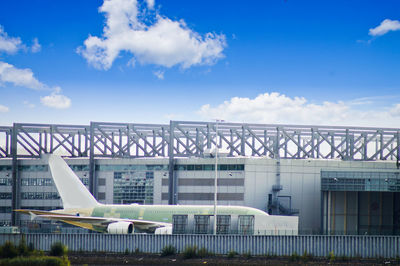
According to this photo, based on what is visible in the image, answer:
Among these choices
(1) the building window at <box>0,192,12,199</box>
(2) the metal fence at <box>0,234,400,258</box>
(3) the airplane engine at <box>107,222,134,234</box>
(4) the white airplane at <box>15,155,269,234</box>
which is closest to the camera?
(2) the metal fence at <box>0,234,400,258</box>

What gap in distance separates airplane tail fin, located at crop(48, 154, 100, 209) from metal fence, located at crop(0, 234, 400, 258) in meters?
26.4

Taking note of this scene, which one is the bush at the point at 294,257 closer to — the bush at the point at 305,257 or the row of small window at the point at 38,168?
the bush at the point at 305,257

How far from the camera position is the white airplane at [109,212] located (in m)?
75.3

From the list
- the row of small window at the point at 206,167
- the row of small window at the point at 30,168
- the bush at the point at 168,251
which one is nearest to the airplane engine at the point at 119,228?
the bush at the point at 168,251

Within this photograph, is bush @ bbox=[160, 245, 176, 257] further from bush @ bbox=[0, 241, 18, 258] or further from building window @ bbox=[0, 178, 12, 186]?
building window @ bbox=[0, 178, 12, 186]

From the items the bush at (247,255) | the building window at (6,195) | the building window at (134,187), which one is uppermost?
the building window at (134,187)

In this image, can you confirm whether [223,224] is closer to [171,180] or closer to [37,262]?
[37,262]

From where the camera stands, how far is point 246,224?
6912 centimetres

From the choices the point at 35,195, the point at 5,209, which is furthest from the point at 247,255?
the point at 5,209

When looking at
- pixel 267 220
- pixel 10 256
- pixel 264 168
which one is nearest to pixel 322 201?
pixel 264 168

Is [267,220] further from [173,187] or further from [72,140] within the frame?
[72,140]

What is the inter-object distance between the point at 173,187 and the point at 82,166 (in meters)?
19.7

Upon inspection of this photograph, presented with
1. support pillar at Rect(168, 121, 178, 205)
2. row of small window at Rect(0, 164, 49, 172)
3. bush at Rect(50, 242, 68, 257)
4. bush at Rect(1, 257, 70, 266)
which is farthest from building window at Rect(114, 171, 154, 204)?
bush at Rect(1, 257, 70, 266)

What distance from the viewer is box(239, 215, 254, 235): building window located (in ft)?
226
